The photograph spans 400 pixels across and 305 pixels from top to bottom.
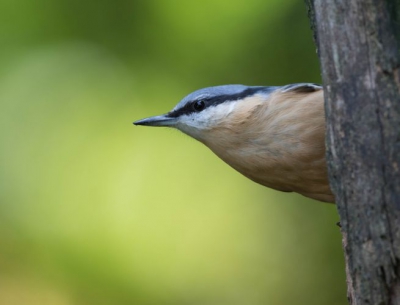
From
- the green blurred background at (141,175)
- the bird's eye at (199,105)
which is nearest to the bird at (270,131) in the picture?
the bird's eye at (199,105)

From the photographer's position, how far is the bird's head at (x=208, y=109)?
3258 millimetres

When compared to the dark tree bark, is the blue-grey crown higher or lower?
higher

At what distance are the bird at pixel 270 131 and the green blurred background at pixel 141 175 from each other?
3.92 ft

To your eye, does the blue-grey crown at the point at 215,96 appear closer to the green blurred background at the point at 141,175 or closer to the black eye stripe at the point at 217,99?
the black eye stripe at the point at 217,99

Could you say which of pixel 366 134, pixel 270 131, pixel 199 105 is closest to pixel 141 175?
pixel 199 105

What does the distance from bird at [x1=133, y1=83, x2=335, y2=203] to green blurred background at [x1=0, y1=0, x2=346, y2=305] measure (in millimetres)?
1193

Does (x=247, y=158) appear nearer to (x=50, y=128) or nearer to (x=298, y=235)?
(x=298, y=235)

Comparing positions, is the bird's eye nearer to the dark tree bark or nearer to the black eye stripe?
the black eye stripe

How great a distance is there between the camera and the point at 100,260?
14.2 ft

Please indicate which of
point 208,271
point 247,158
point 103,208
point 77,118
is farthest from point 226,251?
point 247,158

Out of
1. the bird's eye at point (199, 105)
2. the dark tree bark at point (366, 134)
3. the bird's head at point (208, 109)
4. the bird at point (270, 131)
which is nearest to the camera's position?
the dark tree bark at point (366, 134)

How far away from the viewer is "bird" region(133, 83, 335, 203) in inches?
115

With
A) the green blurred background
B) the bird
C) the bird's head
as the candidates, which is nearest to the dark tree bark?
the bird

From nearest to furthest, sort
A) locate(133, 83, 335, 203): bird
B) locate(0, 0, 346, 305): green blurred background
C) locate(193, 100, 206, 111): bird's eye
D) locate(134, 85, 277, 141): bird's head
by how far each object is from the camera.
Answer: locate(133, 83, 335, 203): bird, locate(134, 85, 277, 141): bird's head, locate(193, 100, 206, 111): bird's eye, locate(0, 0, 346, 305): green blurred background
